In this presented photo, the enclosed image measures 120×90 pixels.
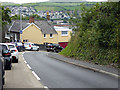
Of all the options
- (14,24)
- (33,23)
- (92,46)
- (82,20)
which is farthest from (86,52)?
(14,24)

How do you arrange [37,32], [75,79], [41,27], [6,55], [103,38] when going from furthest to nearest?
[41,27], [37,32], [103,38], [6,55], [75,79]

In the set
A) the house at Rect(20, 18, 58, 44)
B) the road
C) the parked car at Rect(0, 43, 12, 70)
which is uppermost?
the house at Rect(20, 18, 58, 44)

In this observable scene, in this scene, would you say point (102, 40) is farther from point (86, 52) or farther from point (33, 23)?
point (33, 23)

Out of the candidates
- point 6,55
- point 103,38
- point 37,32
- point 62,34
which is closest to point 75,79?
point 6,55

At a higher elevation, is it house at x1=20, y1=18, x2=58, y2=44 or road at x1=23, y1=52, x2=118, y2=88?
house at x1=20, y1=18, x2=58, y2=44

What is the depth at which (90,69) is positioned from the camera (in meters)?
16.9

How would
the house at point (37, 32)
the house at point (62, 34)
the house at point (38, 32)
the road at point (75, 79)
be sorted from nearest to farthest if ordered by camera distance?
1. the road at point (75, 79)
2. the house at point (38, 32)
3. the house at point (37, 32)
4. the house at point (62, 34)

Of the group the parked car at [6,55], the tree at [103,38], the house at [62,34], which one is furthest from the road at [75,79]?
the house at [62,34]

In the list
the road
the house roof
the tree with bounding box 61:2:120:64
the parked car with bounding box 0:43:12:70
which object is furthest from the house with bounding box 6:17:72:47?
the road

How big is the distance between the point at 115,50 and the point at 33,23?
57200mm

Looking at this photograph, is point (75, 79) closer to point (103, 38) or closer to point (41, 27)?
point (103, 38)

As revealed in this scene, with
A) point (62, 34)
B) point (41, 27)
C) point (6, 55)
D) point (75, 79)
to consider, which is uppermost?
point (41, 27)

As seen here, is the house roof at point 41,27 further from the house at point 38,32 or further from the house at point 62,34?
the house at point 62,34

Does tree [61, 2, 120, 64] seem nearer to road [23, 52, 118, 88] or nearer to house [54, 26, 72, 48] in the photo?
road [23, 52, 118, 88]
